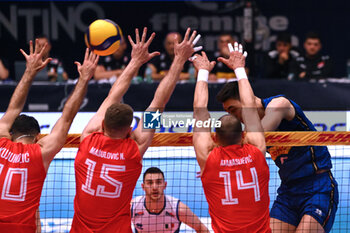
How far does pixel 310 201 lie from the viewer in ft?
17.9

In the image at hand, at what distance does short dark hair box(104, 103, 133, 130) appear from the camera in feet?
14.4

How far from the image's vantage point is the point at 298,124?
563 cm

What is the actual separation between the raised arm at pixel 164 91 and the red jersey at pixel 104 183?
0.17 metres

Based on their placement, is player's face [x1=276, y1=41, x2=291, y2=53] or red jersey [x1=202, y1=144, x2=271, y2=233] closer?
red jersey [x1=202, y1=144, x2=271, y2=233]

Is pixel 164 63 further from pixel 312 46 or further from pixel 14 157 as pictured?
pixel 14 157

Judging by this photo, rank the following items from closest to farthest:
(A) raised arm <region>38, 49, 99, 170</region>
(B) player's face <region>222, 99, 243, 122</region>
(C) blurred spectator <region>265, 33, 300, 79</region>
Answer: (A) raised arm <region>38, 49, 99, 170</region> → (B) player's face <region>222, 99, 243, 122</region> → (C) blurred spectator <region>265, 33, 300, 79</region>

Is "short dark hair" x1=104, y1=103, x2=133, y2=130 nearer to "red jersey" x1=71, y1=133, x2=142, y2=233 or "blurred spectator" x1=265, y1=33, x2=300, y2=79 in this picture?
"red jersey" x1=71, y1=133, x2=142, y2=233

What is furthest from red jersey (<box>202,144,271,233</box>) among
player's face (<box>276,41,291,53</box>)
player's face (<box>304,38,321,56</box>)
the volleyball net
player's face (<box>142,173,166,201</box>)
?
player's face (<box>276,41,291,53</box>)

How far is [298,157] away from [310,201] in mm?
453

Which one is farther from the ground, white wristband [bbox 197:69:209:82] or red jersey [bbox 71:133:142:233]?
white wristband [bbox 197:69:209:82]

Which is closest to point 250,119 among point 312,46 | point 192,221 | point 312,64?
point 192,221

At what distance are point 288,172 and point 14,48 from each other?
34.2ft

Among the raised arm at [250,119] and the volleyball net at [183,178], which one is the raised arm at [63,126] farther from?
the raised arm at [250,119]

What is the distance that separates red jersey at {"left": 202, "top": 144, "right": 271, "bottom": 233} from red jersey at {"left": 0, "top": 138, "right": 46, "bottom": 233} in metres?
1.40
